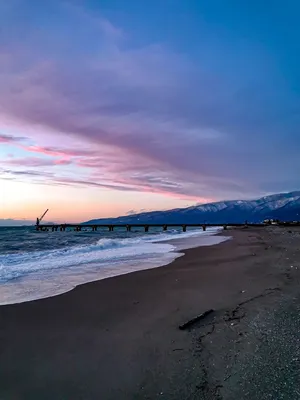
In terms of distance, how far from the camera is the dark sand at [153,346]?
2836mm

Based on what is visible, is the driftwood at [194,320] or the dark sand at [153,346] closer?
the dark sand at [153,346]

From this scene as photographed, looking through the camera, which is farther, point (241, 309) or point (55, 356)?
point (241, 309)

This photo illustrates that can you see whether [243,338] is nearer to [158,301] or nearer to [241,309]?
[241,309]

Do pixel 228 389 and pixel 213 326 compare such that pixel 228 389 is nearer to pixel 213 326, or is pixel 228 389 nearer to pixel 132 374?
pixel 132 374

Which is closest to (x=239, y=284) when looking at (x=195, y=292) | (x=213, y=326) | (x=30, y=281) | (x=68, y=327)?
(x=195, y=292)

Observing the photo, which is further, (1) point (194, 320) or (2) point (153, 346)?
(1) point (194, 320)

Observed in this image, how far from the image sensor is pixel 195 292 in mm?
6531

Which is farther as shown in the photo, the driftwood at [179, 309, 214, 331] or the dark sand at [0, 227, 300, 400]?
the driftwood at [179, 309, 214, 331]

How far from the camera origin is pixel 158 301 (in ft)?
19.5

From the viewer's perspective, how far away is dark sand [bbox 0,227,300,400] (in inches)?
112

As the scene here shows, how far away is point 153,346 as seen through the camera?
3762 millimetres

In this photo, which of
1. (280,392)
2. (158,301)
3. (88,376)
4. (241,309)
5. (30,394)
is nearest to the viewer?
(280,392)

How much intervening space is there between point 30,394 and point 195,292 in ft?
14.2

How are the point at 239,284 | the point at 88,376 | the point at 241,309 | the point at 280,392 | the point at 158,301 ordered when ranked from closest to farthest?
1. the point at 280,392
2. the point at 88,376
3. the point at 241,309
4. the point at 158,301
5. the point at 239,284
